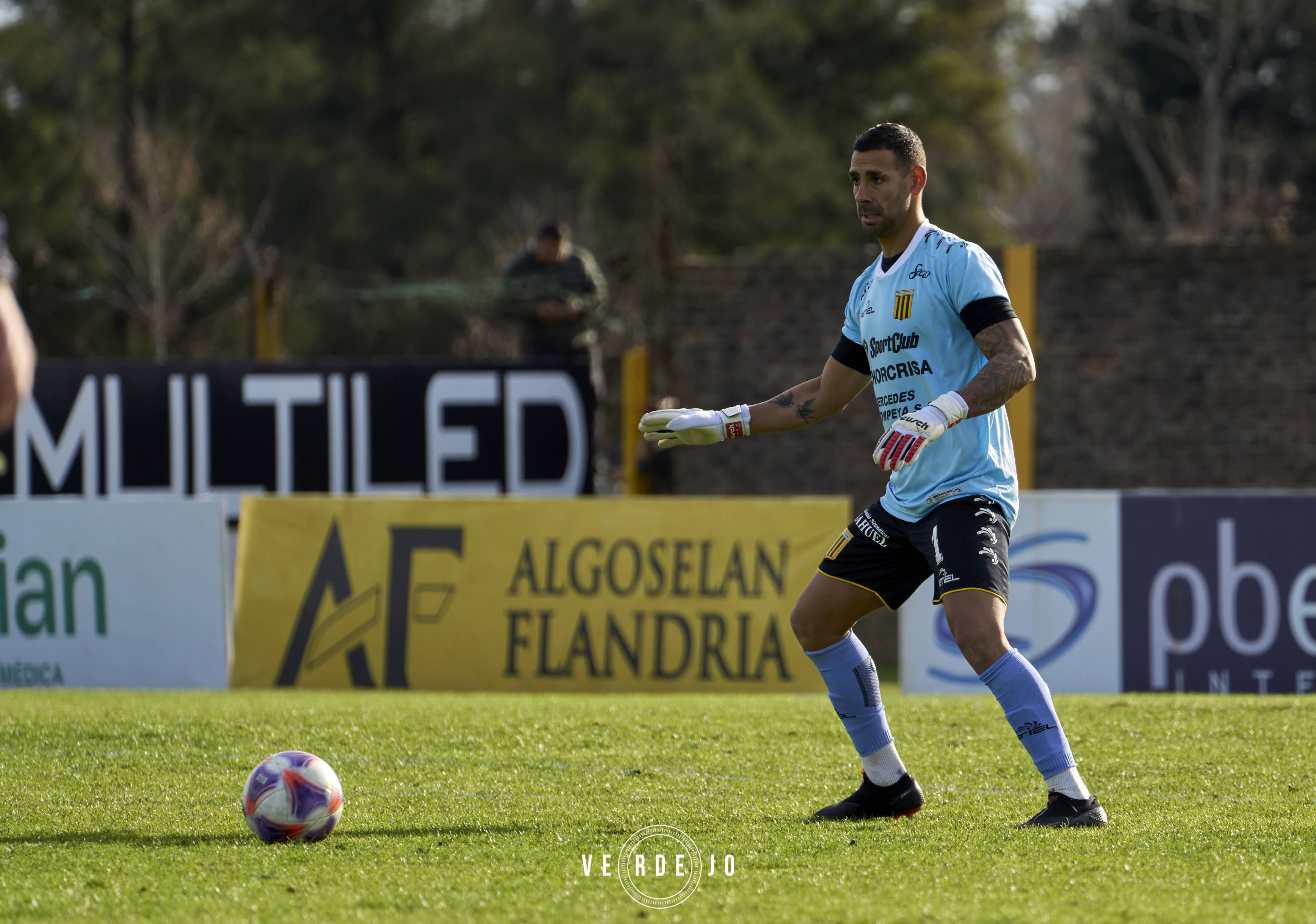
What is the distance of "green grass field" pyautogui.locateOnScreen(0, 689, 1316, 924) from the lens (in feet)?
12.5

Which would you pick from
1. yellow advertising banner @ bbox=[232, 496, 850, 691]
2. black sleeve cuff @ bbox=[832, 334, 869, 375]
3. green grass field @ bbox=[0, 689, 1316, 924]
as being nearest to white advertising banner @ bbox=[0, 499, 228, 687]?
yellow advertising banner @ bbox=[232, 496, 850, 691]

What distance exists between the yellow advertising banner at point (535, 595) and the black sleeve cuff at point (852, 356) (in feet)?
18.5

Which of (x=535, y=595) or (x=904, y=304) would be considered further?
(x=535, y=595)

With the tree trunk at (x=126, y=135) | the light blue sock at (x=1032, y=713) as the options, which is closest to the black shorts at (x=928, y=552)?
the light blue sock at (x=1032, y=713)

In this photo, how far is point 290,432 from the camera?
13727 mm

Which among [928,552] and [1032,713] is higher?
[928,552]

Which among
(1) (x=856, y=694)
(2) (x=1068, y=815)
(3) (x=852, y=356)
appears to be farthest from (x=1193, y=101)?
(2) (x=1068, y=815)

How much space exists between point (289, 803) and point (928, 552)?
2.24 m

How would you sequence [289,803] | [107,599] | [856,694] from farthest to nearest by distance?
1. [107,599]
2. [856,694]
3. [289,803]

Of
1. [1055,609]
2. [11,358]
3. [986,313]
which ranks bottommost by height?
[1055,609]

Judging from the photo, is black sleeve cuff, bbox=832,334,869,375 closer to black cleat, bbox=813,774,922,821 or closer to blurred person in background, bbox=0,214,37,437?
black cleat, bbox=813,774,922,821

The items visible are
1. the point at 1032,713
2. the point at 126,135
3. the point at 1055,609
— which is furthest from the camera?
the point at 126,135

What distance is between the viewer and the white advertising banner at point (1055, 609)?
1059 cm

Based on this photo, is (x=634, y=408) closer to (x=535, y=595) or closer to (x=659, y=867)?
(x=535, y=595)
